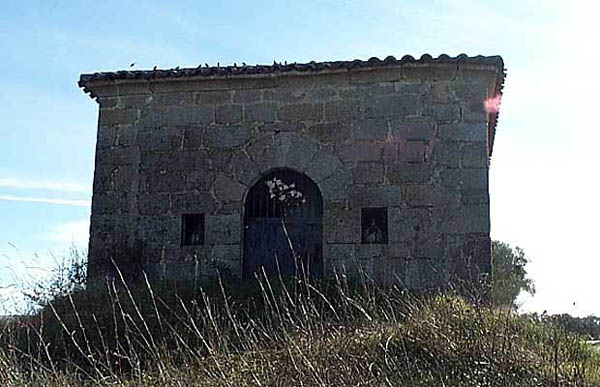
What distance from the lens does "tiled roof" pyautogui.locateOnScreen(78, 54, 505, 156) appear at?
32.2 ft

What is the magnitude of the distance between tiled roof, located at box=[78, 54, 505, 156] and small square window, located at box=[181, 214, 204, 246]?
194 cm

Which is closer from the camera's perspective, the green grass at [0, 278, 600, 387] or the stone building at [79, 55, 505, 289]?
the green grass at [0, 278, 600, 387]

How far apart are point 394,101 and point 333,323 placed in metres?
3.68

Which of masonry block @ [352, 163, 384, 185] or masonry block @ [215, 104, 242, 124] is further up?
masonry block @ [215, 104, 242, 124]

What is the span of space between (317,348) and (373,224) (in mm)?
3920

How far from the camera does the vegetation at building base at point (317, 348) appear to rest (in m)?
5.81

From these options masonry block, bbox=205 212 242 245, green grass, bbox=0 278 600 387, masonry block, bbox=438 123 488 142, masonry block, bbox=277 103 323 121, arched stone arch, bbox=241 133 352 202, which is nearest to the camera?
green grass, bbox=0 278 600 387

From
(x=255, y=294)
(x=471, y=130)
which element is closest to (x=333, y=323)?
(x=255, y=294)

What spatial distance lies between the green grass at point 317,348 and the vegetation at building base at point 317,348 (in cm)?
1

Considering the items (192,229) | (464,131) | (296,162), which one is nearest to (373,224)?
(296,162)

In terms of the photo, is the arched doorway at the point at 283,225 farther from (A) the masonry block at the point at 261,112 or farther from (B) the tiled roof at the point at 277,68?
(B) the tiled roof at the point at 277,68

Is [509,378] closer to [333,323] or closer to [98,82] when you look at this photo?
[333,323]

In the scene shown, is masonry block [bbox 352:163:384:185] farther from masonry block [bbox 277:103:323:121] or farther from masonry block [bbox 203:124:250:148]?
masonry block [bbox 203:124:250:148]

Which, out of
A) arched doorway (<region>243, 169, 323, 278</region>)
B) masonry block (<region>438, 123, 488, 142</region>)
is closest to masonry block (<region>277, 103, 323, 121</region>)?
arched doorway (<region>243, 169, 323, 278</region>)
